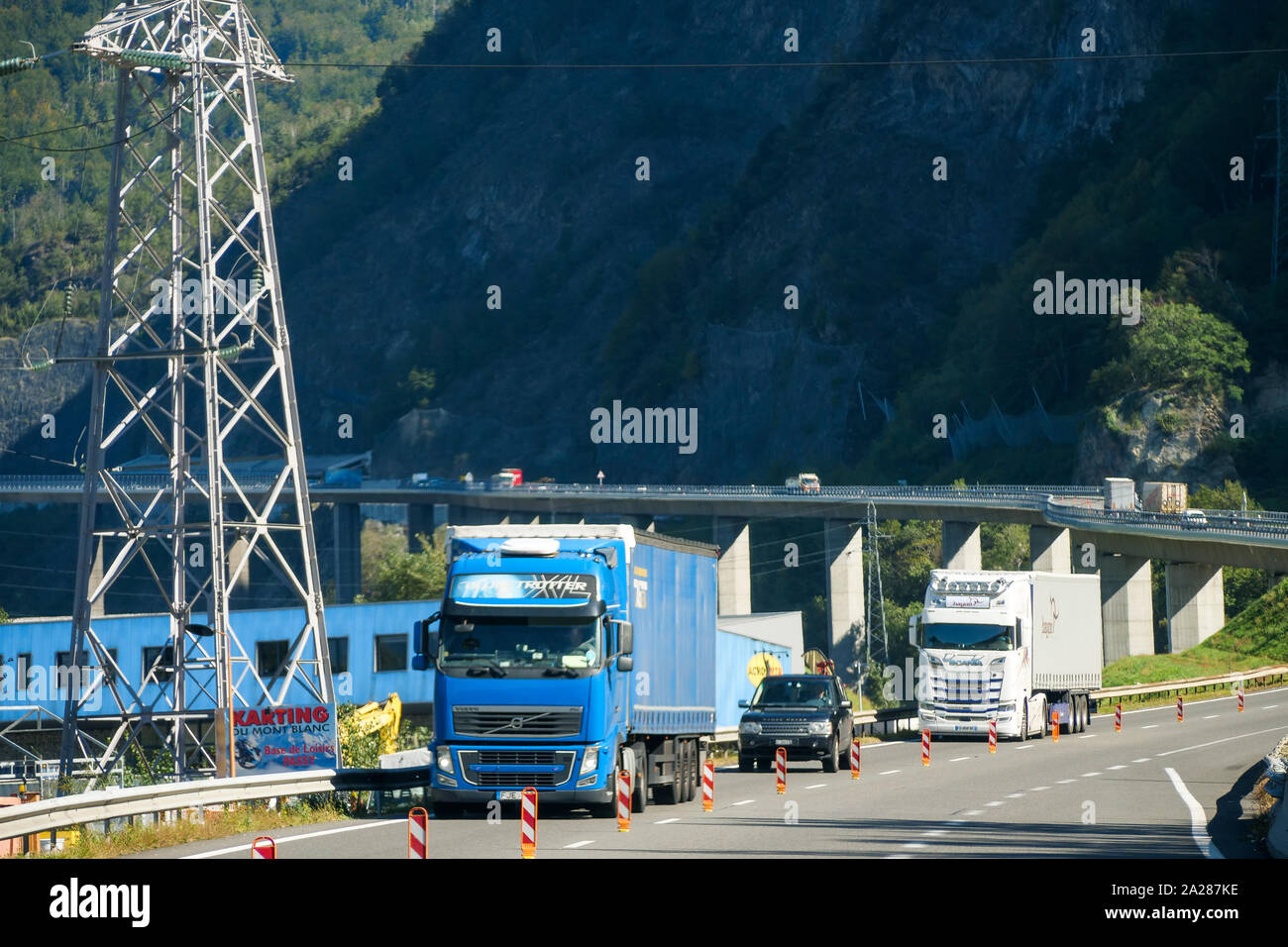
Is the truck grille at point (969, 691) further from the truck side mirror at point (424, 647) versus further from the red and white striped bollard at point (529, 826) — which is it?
the red and white striped bollard at point (529, 826)

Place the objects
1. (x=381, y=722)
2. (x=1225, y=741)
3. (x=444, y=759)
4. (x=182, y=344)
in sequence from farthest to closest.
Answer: (x=1225, y=741)
(x=381, y=722)
(x=182, y=344)
(x=444, y=759)

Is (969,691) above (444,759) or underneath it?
underneath

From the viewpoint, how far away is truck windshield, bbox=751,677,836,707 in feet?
110

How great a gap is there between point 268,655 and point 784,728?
28.1m

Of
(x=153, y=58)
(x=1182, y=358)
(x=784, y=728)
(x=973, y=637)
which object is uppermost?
(x=153, y=58)

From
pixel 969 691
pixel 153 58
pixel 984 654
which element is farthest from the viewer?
pixel 969 691

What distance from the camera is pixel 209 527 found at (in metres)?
31.8

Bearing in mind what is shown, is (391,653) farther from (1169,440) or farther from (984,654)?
(1169,440)

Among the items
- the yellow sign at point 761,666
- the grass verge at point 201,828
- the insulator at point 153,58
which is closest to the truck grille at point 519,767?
the grass verge at point 201,828

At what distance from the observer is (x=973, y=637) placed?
41.2 m

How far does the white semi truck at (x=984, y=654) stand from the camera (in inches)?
1612

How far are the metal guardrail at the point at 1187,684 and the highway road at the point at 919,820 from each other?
68.7 ft

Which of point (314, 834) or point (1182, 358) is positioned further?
point (1182, 358)

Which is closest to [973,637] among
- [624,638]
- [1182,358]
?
[624,638]
